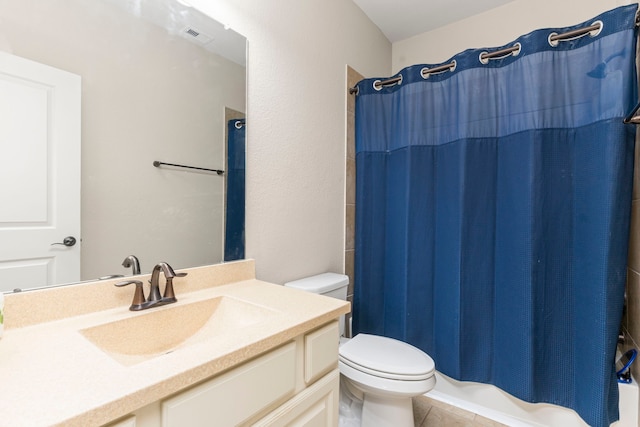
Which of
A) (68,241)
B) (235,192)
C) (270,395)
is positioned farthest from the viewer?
(235,192)

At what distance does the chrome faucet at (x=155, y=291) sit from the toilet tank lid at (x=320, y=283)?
607 mm

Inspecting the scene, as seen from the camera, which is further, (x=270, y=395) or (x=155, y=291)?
(x=155, y=291)

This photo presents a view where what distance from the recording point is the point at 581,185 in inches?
53.1

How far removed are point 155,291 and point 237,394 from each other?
0.47 meters

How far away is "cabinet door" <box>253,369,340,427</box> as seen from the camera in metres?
0.73

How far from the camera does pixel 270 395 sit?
0.71 meters

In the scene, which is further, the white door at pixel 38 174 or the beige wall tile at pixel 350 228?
the beige wall tile at pixel 350 228

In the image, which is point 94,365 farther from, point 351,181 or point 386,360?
point 351,181

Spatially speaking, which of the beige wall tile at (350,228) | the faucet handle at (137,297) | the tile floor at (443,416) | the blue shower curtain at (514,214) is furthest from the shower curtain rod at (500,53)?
the tile floor at (443,416)

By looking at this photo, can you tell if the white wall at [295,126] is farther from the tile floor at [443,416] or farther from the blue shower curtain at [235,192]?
the tile floor at [443,416]

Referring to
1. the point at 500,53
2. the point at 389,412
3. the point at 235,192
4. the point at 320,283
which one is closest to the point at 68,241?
the point at 235,192

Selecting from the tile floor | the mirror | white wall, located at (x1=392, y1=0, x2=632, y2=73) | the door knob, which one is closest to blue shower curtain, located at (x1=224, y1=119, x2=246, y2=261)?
the mirror

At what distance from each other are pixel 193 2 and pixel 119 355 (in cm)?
121

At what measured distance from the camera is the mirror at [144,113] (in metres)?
0.84
